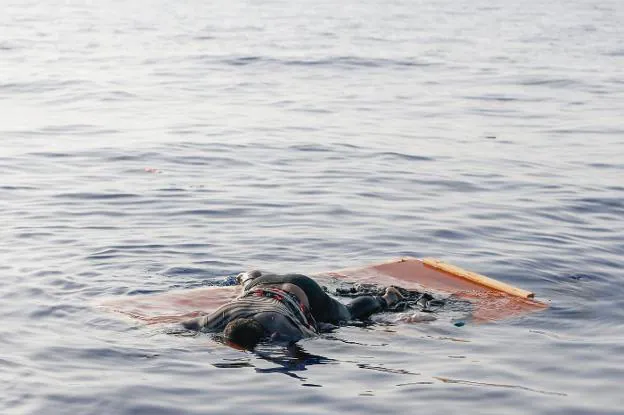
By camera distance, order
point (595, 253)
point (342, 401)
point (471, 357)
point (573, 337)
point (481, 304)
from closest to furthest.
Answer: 1. point (342, 401)
2. point (471, 357)
3. point (573, 337)
4. point (481, 304)
5. point (595, 253)

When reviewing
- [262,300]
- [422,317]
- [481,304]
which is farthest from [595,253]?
[262,300]

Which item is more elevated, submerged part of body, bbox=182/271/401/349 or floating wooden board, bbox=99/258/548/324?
submerged part of body, bbox=182/271/401/349

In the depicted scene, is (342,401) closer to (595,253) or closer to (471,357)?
(471,357)

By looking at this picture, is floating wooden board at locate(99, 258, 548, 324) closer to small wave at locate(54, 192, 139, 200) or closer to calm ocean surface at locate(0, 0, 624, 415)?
calm ocean surface at locate(0, 0, 624, 415)

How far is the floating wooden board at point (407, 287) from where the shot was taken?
835 cm

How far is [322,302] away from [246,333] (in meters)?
0.87

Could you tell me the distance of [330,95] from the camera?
69.9ft

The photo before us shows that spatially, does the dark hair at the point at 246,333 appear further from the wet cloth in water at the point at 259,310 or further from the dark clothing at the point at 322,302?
the dark clothing at the point at 322,302

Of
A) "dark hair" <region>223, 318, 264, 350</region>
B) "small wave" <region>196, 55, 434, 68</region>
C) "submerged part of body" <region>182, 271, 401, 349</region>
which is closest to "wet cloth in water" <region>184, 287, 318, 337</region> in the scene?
"submerged part of body" <region>182, 271, 401, 349</region>

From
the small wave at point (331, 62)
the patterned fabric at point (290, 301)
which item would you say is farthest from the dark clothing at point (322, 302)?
the small wave at point (331, 62)

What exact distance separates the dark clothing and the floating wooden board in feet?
1.85

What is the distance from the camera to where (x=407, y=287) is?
362 inches

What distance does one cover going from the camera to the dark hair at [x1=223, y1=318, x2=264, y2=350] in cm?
732

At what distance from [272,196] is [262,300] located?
5386 mm
